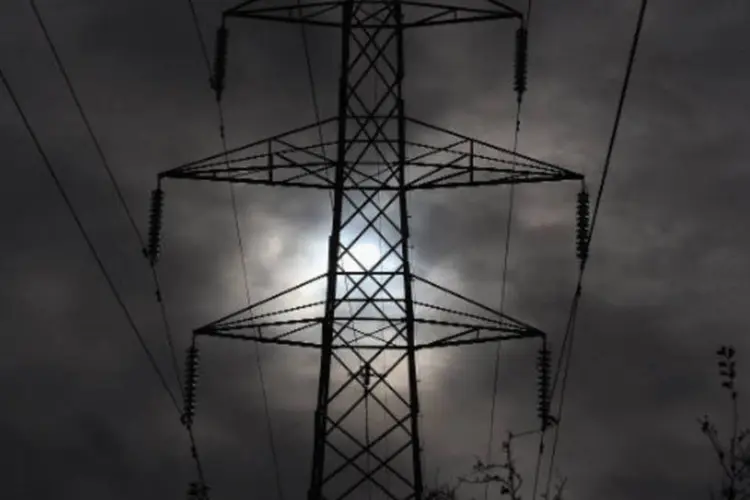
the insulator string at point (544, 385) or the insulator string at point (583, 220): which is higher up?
the insulator string at point (583, 220)

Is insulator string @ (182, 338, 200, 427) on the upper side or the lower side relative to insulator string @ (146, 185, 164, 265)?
lower

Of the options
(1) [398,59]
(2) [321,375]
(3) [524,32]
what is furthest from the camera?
(3) [524,32]

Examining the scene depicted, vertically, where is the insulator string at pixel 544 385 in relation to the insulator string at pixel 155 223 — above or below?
below

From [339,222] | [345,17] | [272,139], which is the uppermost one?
[345,17]

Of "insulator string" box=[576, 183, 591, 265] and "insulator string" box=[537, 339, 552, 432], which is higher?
"insulator string" box=[576, 183, 591, 265]

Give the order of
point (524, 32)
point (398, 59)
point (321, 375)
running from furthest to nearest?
point (524, 32)
point (398, 59)
point (321, 375)

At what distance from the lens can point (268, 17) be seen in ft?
72.0

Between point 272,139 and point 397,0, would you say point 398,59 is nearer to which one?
point 397,0

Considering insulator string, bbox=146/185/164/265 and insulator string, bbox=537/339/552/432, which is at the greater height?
insulator string, bbox=146/185/164/265

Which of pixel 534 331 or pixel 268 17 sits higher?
pixel 268 17

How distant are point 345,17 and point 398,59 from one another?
1.23m

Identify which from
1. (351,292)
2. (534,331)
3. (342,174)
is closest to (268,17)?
(342,174)

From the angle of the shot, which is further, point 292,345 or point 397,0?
point 397,0

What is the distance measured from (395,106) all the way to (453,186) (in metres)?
1.79
